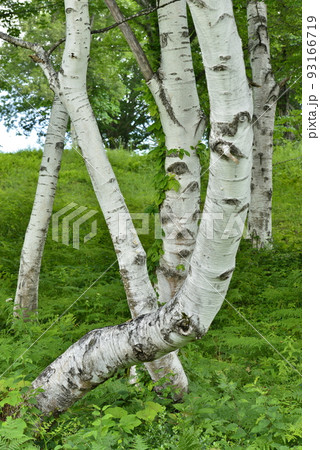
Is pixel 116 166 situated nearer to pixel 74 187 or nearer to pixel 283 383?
pixel 74 187

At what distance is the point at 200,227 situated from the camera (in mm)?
2719

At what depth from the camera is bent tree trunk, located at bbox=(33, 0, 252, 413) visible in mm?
2264

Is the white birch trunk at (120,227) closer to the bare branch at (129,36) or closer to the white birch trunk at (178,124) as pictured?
the bare branch at (129,36)

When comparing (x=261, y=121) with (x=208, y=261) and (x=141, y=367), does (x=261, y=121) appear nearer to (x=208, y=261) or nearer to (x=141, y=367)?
(x=141, y=367)

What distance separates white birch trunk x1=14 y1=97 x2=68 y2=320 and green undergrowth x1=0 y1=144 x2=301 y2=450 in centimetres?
28

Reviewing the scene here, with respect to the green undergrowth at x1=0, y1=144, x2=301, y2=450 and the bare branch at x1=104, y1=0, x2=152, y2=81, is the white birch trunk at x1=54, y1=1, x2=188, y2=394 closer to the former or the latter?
the green undergrowth at x1=0, y1=144, x2=301, y2=450

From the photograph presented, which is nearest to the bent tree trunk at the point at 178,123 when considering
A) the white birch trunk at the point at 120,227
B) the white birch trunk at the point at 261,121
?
the white birch trunk at the point at 120,227

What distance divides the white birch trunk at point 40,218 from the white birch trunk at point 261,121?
440 centimetres

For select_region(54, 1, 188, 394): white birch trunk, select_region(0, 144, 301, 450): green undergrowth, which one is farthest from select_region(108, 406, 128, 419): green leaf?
select_region(54, 1, 188, 394): white birch trunk

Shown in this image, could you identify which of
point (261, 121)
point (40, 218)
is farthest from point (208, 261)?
point (261, 121)

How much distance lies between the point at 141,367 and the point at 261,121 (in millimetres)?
6496

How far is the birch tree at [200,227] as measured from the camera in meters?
2.28

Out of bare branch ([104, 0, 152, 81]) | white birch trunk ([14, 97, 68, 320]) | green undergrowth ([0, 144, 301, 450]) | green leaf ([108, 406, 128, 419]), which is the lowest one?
green undergrowth ([0, 144, 301, 450])

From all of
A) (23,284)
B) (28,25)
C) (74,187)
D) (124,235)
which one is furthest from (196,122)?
(28,25)
